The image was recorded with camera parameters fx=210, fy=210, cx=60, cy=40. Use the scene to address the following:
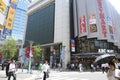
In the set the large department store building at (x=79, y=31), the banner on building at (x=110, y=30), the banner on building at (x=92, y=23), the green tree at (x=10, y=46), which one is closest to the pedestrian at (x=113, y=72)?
the large department store building at (x=79, y=31)

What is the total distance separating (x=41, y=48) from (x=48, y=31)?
17.2 feet

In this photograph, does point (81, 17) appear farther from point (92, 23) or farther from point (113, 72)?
point (113, 72)

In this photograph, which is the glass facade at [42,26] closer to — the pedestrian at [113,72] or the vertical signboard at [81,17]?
the vertical signboard at [81,17]

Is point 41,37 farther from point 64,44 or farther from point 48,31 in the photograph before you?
point 64,44

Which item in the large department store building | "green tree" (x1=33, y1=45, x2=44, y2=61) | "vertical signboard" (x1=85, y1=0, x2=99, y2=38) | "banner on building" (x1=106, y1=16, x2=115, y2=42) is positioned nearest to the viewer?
"vertical signboard" (x1=85, y1=0, x2=99, y2=38)

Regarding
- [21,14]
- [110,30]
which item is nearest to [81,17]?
[110,30]

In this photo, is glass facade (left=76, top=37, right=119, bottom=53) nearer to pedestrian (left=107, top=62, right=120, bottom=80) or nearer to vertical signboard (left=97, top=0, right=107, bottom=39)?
vertical signboard (left=97, top=0, right=107, bottom=39)

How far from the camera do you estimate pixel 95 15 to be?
48.4 m

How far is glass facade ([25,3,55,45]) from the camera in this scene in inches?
2306

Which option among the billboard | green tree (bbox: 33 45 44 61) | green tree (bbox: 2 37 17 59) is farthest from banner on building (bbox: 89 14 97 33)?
green tree (bbox: 2 37 17 59)

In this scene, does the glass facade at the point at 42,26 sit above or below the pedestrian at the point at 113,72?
above

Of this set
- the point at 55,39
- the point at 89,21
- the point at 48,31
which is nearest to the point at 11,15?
the point at 89,21

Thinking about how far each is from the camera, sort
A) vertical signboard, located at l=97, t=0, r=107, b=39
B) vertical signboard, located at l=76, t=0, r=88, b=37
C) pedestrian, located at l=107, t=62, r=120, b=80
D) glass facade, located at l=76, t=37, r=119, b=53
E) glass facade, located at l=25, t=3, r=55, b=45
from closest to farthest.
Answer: pedestrian, located at l=107, t=62, r=120, b=80, vertical signboard, located at l=97, t=0, r=107, b=39, vertical signboard, located at l=76, t=0, r=88, b=37, glass facade, located at l=76, t=37, r=119, b=53, glass facade, located at l=25, t=3, r=55, b=45

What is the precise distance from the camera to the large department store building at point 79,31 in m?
48.5
